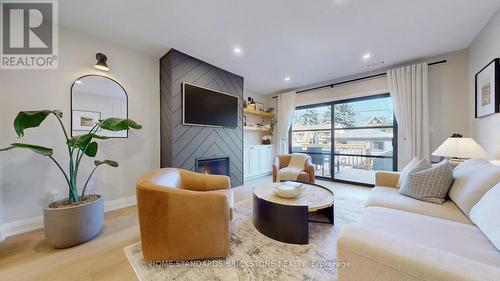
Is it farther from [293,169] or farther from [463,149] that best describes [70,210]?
[463,149]

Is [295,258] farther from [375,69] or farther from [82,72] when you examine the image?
[375,69]

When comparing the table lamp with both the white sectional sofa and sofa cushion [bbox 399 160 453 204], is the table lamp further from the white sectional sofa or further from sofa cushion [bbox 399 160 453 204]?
sofa cushion [bbox 399 160 453 204]

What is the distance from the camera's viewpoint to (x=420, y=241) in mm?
1087

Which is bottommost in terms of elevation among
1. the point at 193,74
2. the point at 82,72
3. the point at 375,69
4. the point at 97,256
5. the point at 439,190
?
the point at 97,256

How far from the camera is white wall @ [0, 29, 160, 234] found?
197 centimetres

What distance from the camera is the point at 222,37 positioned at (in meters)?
2.53

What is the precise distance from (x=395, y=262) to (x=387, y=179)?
6.24 feet

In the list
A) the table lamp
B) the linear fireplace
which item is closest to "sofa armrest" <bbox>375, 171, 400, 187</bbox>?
the table lamp

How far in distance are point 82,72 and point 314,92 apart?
4.64 m

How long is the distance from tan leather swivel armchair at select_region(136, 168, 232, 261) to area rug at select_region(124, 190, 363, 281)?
8 cm

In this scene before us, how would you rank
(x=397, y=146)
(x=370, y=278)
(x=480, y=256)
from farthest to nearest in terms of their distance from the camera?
1. (x=397, y=146)
2. (x=480, y=256)
3. (x=370, y=278)

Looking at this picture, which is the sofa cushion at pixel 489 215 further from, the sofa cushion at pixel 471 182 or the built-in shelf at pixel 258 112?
the built-in shelf at pixel 258 112

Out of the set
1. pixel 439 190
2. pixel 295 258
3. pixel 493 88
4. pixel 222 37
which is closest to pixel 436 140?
pixel 493 88

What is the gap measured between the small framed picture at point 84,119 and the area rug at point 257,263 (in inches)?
72.3
